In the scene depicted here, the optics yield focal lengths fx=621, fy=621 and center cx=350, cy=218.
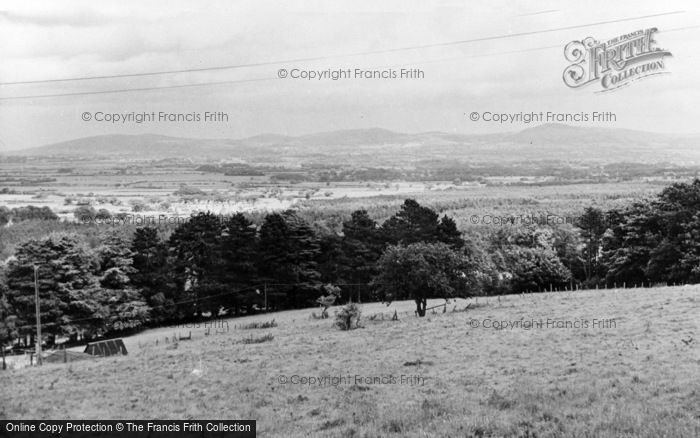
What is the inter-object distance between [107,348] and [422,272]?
19.0 metres

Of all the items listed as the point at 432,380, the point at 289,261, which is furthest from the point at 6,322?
the point at 432,380

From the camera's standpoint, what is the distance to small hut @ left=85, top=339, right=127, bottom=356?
33.8 meters

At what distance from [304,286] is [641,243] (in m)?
29.3

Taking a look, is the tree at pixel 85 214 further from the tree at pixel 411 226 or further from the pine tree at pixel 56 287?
the tree at pixel 411 226

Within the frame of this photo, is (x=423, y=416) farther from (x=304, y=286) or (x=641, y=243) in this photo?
(x=641, y=243)

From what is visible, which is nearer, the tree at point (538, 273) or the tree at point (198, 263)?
the tree at point (198, 263)

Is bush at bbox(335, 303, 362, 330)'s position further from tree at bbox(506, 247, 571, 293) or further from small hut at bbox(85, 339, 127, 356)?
tree at bbox(506, 247, 571, 293)

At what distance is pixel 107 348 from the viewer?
35031 millimetres

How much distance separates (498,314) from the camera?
34062mm

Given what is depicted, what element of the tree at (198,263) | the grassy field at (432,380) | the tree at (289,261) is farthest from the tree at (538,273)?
the tree at (198,263)

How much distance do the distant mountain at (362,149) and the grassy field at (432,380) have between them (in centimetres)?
12663

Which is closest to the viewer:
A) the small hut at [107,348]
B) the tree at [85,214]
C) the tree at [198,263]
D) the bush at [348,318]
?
the small hut at [107,348]

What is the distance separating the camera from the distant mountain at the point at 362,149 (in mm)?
159875

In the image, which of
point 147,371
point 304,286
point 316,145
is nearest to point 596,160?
point 316,145
